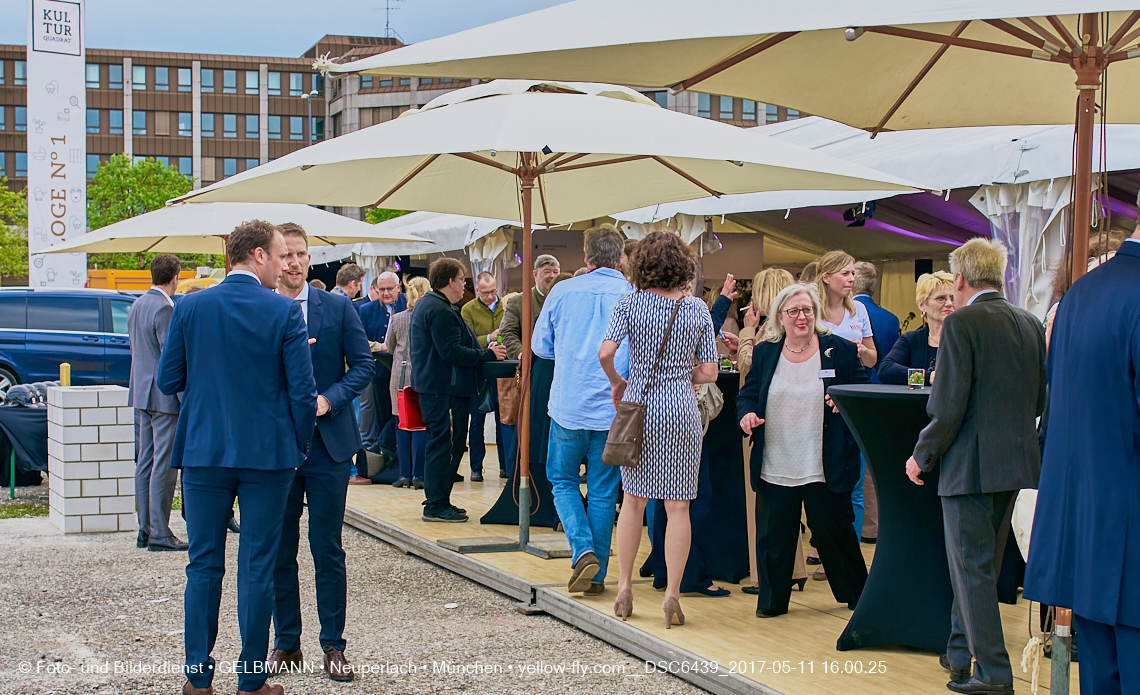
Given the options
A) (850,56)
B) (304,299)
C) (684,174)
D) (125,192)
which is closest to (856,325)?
(684,174)

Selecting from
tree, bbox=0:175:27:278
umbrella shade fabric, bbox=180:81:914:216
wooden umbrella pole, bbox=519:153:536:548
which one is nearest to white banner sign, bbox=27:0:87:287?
umbrella shade fabric, bbox=180:81:914:216

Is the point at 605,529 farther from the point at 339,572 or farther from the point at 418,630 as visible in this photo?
the point at 339,572

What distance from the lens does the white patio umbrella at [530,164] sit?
5.32 m

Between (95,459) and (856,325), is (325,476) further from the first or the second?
(95,459)

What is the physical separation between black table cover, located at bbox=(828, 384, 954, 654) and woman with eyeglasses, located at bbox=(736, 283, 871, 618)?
1.55ft

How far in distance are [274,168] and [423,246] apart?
967cm

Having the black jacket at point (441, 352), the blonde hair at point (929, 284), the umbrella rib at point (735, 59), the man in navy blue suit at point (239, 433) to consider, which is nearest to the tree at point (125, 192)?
the black jacket at point (441, 352)

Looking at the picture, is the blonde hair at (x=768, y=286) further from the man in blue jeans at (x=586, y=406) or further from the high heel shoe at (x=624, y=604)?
the high heel shoe at (x=624, y=604)

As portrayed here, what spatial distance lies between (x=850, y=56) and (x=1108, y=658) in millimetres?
2760

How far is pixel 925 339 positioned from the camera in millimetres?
6473

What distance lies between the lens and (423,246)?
15.6 metres

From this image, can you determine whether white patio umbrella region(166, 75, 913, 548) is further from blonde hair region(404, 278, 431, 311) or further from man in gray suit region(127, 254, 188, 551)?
blonde hair region(404, 278, 431, 311)

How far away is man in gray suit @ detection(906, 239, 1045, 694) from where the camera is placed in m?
4.16

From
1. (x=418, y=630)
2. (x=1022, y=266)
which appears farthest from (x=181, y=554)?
(x=1022, y=266)
